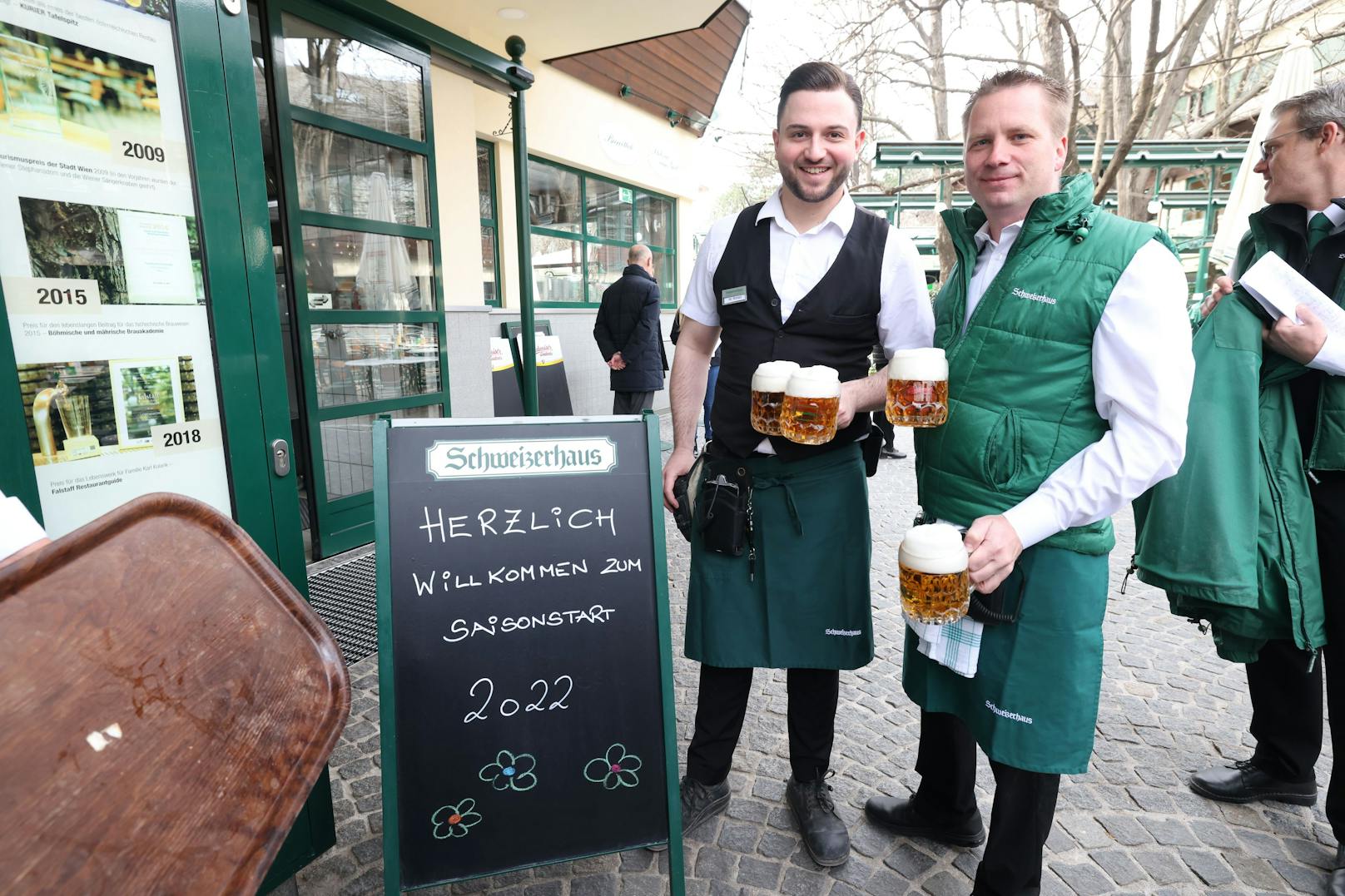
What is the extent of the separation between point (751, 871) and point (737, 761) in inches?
22.3

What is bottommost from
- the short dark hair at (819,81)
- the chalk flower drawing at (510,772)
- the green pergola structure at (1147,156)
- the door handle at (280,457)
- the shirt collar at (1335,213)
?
the chalk flower drawing at (510,772)

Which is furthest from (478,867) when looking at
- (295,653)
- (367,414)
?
(367,414)

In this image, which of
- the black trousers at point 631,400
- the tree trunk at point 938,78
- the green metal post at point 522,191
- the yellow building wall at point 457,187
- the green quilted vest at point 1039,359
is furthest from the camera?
the tree trunk at point 938,78

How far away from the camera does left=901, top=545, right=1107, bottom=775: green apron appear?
1.66m

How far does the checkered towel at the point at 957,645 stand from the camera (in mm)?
1749

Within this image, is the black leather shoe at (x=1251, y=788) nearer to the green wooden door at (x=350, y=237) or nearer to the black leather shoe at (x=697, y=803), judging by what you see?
the black leather shoe at (x=697, y=803)

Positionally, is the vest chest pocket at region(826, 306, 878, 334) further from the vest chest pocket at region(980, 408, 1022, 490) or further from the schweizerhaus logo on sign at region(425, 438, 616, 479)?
the schweizerhaus logo on sign at region(425, 438, 616, 479)

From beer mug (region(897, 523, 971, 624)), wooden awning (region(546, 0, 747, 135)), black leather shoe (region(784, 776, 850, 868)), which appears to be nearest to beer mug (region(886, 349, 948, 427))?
beer mug (region(897, 523, 971, 624))

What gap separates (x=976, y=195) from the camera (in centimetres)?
176

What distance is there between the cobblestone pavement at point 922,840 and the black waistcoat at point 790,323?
1237 millimetres

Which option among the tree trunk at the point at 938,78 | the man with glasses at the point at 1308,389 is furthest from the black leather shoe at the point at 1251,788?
the tree trunk at the point at 938,78

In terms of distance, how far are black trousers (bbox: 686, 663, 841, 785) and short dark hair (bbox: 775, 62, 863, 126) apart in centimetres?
169

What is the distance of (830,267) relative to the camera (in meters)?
2.08

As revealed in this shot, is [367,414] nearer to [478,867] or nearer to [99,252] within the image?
[99,252]
